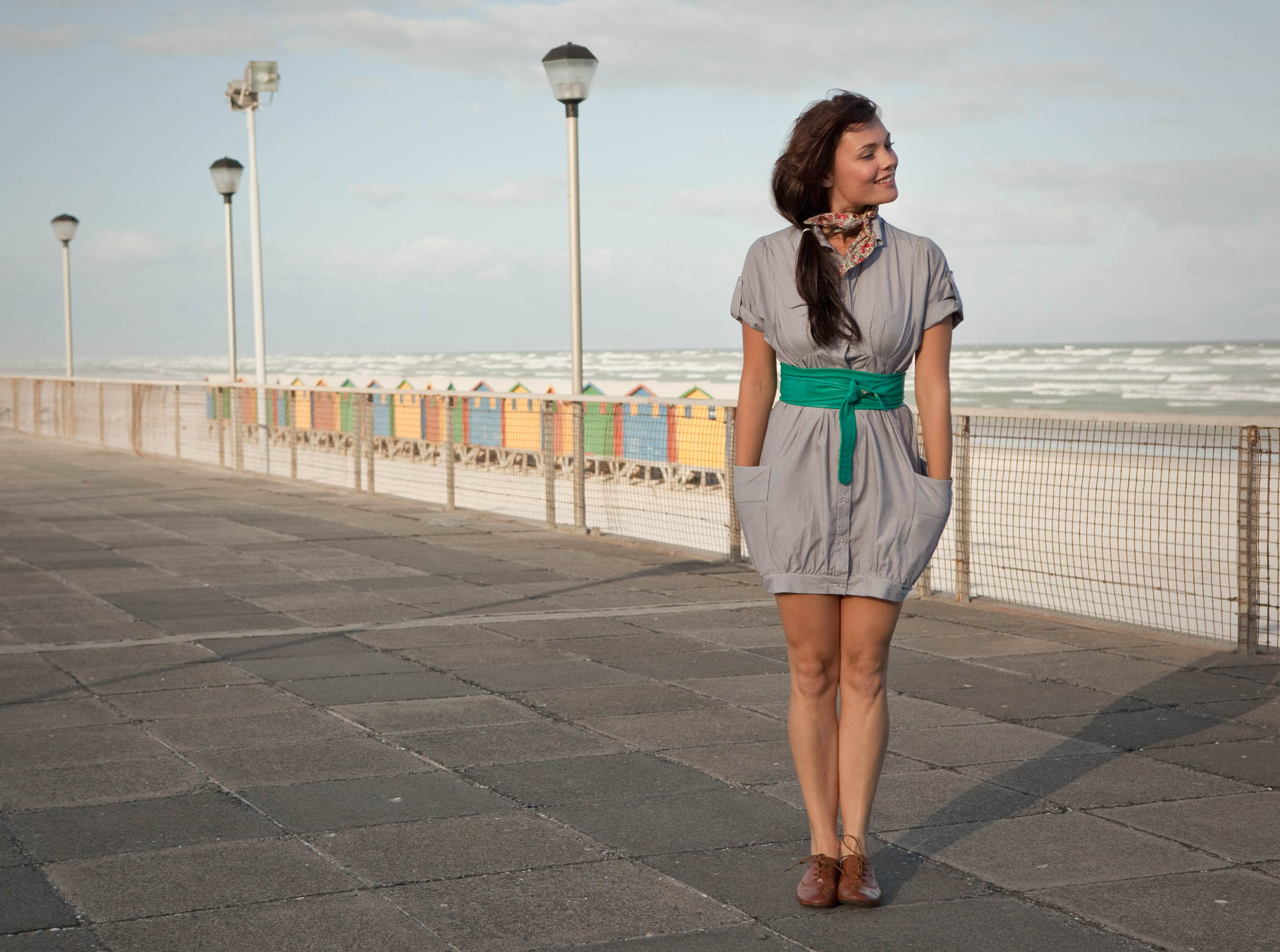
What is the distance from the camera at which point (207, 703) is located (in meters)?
5.87

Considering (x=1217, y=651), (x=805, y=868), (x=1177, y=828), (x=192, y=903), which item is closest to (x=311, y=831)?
(x=192, y=903)

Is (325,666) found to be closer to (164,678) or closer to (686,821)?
(164,678)

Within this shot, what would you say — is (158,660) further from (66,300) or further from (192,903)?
(66,300)

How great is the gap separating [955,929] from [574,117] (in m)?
10.5

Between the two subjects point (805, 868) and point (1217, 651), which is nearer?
point (805, 868)

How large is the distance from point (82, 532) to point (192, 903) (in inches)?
358

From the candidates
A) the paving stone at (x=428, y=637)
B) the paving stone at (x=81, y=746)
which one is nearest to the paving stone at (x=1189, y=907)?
the paving stone at (x=81, y=746)

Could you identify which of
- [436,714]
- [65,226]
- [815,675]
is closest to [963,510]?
[436,714]

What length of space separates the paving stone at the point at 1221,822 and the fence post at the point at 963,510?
157 inches

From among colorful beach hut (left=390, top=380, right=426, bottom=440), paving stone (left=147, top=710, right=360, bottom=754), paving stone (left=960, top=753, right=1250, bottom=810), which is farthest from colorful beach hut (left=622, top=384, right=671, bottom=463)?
paving stone (left=960, top=753, right=1250, bottom=810)

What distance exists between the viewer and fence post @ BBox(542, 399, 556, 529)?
12258mm

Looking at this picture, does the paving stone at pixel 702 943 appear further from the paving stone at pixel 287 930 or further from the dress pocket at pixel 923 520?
the dress pocket at pixel 923 520

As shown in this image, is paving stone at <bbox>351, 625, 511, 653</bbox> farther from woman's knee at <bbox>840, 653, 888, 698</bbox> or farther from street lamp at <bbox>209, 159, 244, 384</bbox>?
street lamp at <bbox>209, 159, 244, 384</bbox>

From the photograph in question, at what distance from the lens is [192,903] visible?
3588mm
